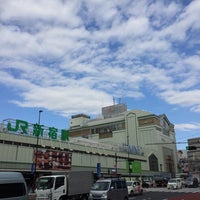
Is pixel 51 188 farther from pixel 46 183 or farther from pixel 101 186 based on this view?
pixel 101 186

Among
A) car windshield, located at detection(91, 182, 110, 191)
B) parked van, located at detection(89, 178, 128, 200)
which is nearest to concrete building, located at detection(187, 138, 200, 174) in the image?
parked van, located at detection(89, 178, 128, 200)

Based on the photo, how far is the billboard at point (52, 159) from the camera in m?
46.8

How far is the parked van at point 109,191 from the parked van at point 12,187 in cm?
791

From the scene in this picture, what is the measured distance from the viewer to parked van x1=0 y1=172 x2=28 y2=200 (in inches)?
450

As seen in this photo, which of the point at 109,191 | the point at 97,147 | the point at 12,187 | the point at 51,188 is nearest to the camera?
the point at 12,187

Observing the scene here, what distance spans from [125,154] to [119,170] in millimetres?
6337

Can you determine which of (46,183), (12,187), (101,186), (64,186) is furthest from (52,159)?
(12,187)

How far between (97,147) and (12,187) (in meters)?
52.4

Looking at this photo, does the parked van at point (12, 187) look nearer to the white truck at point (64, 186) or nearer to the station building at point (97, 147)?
the white truck at point (64, 186)

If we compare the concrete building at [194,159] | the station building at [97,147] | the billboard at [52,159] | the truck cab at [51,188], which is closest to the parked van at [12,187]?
the truck cab at [51,188]

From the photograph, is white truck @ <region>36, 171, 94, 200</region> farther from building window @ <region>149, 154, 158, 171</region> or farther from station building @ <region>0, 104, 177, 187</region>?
building window @ <region>149, 154, 158, 171</region>

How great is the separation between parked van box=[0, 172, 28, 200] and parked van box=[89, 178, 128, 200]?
26.0 feet

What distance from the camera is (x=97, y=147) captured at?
6362 cm

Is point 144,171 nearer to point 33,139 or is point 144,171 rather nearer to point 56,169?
point 56,169
